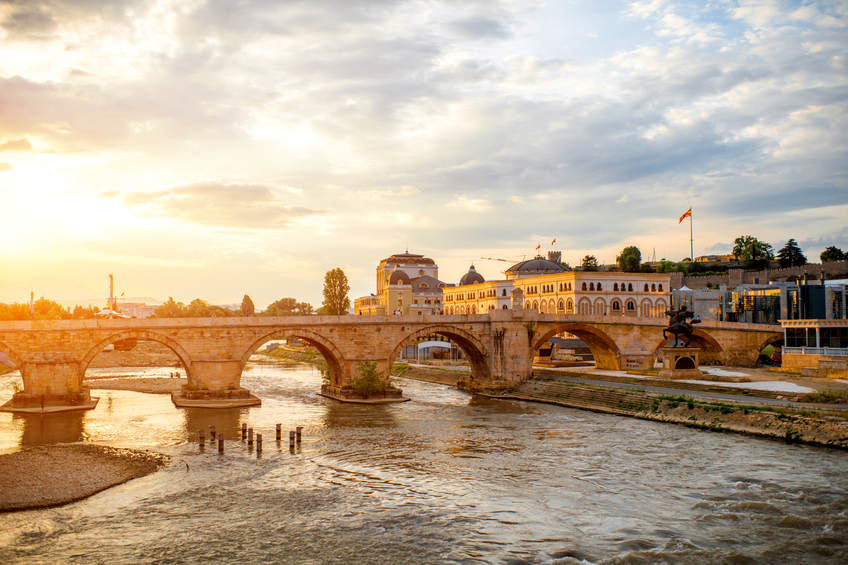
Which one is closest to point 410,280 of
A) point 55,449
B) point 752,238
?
point 752,238

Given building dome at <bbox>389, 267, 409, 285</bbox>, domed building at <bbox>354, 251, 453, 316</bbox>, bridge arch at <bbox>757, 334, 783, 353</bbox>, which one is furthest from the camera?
building dome at <bbox>389, 267, 409, 285</bbox>

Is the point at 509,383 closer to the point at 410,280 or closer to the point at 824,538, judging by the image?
the point at 824,538

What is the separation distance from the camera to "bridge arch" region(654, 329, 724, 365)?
55.6 m

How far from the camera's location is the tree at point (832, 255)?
102000 mm

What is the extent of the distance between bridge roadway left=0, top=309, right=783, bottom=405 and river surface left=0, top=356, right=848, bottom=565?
702 cm

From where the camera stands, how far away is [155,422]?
120 feet

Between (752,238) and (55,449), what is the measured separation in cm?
11020

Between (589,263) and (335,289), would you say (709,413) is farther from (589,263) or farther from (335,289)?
(589,263)

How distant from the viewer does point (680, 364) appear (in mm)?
43906

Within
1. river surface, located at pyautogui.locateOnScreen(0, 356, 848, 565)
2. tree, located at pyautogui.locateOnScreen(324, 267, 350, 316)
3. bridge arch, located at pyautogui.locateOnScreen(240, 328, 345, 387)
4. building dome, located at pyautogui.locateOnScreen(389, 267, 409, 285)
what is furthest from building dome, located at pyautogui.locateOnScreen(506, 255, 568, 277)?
river surface, located at pyautogui.locateOnScreen(0, 356, 848, 565)

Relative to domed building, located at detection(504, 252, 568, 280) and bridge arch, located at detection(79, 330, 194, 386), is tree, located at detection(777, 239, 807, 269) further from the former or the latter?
bridge arch, located at detection(79, 330, 194, 386)

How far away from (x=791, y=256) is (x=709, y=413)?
81502 mm

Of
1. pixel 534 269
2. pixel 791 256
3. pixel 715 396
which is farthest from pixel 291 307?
pixel 715 396

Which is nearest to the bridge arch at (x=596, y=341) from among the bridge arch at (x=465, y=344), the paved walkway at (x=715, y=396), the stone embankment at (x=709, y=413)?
the bridge arch at (x=465, y=344)
